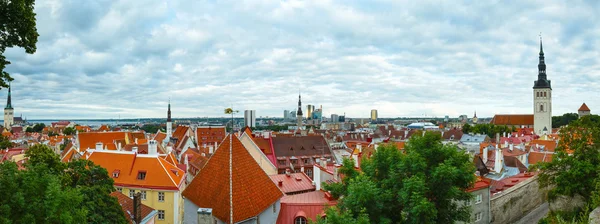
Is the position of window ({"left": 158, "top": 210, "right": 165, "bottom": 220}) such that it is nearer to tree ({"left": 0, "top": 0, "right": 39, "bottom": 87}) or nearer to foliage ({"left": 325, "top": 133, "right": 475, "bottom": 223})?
foliage ({"left": 325, "top": 133, "right": 475, "bottom": 223})

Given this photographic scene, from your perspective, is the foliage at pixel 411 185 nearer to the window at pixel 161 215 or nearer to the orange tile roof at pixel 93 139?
the window at pixel 161 215

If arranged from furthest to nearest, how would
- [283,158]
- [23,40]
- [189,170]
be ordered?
[283,158] → [189,170] → [23,40]

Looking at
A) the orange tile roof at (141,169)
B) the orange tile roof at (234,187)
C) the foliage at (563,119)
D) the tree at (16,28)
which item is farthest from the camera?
the foliage at (563,119)

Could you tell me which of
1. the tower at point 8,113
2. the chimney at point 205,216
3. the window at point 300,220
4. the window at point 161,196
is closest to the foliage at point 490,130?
the window at point 161,196

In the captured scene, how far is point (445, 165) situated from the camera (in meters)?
18.2

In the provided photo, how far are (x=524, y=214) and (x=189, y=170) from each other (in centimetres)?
3475

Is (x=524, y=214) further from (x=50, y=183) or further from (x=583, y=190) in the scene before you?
(x=50, y=183)

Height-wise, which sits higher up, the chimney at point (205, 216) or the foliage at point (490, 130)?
the foliage at point (490, 130)

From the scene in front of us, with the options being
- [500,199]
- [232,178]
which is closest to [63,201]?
[232,178]

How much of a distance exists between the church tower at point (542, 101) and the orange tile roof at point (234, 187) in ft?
395

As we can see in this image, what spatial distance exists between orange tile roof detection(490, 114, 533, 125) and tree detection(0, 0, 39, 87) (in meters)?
150

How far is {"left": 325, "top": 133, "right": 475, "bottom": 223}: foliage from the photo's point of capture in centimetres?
1702

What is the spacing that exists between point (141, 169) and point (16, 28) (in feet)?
67.5

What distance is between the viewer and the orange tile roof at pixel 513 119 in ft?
449
